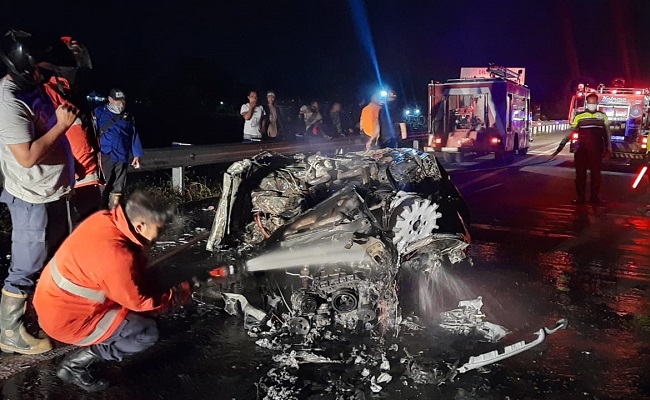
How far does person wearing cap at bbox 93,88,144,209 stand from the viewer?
685 centimetres

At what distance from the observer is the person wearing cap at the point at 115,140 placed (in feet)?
22.5

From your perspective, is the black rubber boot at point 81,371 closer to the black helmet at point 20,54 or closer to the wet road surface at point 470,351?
the wet road surface at point 470,351

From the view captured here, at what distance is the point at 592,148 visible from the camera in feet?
34.5

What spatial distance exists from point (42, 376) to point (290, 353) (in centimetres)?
152

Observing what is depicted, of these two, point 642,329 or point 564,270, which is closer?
point 642,329

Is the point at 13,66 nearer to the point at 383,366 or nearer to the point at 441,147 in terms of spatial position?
the point at 383,366

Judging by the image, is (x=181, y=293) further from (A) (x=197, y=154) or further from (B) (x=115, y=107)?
(A) (x=197, y=154)

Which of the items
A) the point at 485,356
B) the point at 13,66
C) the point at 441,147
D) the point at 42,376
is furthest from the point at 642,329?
the point at 441,147

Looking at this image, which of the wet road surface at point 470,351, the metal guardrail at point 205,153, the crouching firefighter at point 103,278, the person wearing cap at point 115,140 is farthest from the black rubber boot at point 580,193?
the crouching firefighter at point 103,278

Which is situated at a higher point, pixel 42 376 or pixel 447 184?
pixel 447 184

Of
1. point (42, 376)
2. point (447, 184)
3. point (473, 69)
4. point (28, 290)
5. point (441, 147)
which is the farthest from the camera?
point (473, 69)

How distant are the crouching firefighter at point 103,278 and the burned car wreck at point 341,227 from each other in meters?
1.31

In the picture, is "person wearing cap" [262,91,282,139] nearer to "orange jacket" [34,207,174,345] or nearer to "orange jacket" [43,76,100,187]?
"orange jacket" [43,76,100,187]

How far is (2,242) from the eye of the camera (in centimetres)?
619
